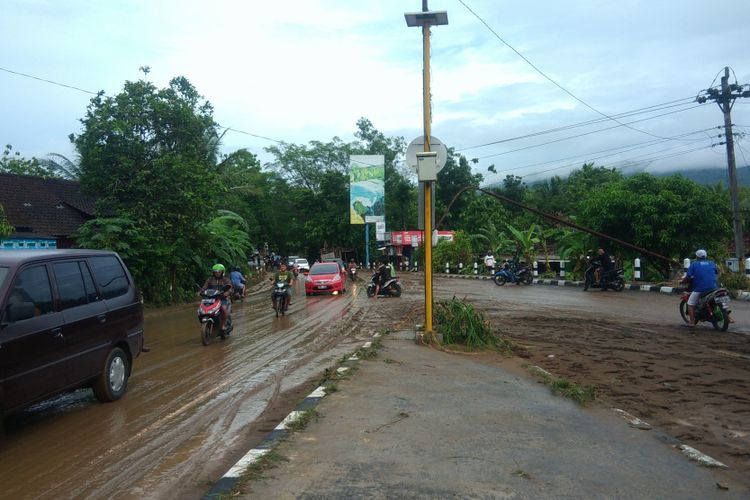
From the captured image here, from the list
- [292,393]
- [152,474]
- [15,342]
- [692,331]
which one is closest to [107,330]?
[15,342]

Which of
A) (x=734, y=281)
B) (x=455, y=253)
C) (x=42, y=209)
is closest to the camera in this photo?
(x=734, y=281)

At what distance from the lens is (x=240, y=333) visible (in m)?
13.2

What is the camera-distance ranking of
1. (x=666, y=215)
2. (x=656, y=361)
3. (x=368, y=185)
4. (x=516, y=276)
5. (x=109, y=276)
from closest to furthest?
(x=109, y=276) → (x=656, y=361) → (x=666, y=215) → (x=516, y=276) → (x=368, y=185)

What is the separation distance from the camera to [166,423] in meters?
5.97

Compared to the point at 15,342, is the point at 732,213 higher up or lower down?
higher up

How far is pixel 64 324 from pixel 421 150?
6.11 m

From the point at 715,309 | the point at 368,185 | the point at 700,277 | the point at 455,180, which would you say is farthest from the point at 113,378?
the point at 455,180

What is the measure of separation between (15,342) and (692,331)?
11188 mm

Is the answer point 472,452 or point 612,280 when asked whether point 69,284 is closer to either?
point 472,452

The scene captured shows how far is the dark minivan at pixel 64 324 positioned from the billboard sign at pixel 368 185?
43446 mm

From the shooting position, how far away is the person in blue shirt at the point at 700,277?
37.8ft

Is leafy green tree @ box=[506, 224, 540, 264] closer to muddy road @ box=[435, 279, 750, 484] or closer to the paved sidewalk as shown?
muddy road @ box=[435, 279, 750, 484]

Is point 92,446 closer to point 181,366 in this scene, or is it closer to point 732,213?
point 181,366

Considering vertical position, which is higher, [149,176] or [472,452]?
[149,176]
